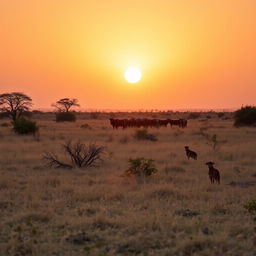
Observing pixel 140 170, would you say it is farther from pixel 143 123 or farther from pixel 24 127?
pixel 143 123

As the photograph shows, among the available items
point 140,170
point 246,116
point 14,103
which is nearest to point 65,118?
point 14,103

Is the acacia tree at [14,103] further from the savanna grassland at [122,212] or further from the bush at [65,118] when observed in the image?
the savanna grassland at [122,212]

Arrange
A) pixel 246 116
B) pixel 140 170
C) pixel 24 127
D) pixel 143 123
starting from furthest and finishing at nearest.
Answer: pixel 143 123 → pixel 246 116 → pixel 24 127 → pixel 140 170

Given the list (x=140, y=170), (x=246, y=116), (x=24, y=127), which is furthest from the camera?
(x=246, y=116)

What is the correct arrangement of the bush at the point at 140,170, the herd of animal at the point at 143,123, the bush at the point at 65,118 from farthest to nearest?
1. the bush at the point at 65,118
2. the herd of animal at the point at 143,123
3. the bush at the point at 140,170

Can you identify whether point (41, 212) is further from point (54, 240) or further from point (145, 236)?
point (145, 236)

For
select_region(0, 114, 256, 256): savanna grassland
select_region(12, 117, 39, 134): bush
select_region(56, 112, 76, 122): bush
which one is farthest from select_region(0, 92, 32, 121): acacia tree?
select_region(0, 114, 256, 256): savanna grassland

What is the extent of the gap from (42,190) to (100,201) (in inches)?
75.8

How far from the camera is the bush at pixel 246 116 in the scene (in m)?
42.8

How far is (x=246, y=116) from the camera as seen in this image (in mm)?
43000

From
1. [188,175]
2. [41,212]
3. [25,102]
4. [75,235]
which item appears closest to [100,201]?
[41,212]

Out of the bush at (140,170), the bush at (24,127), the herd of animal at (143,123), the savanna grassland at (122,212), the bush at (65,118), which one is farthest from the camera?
the bush at (65,118)

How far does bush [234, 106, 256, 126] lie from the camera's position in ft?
141

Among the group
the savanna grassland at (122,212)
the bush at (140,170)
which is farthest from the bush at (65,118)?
the bush at (140,170)
